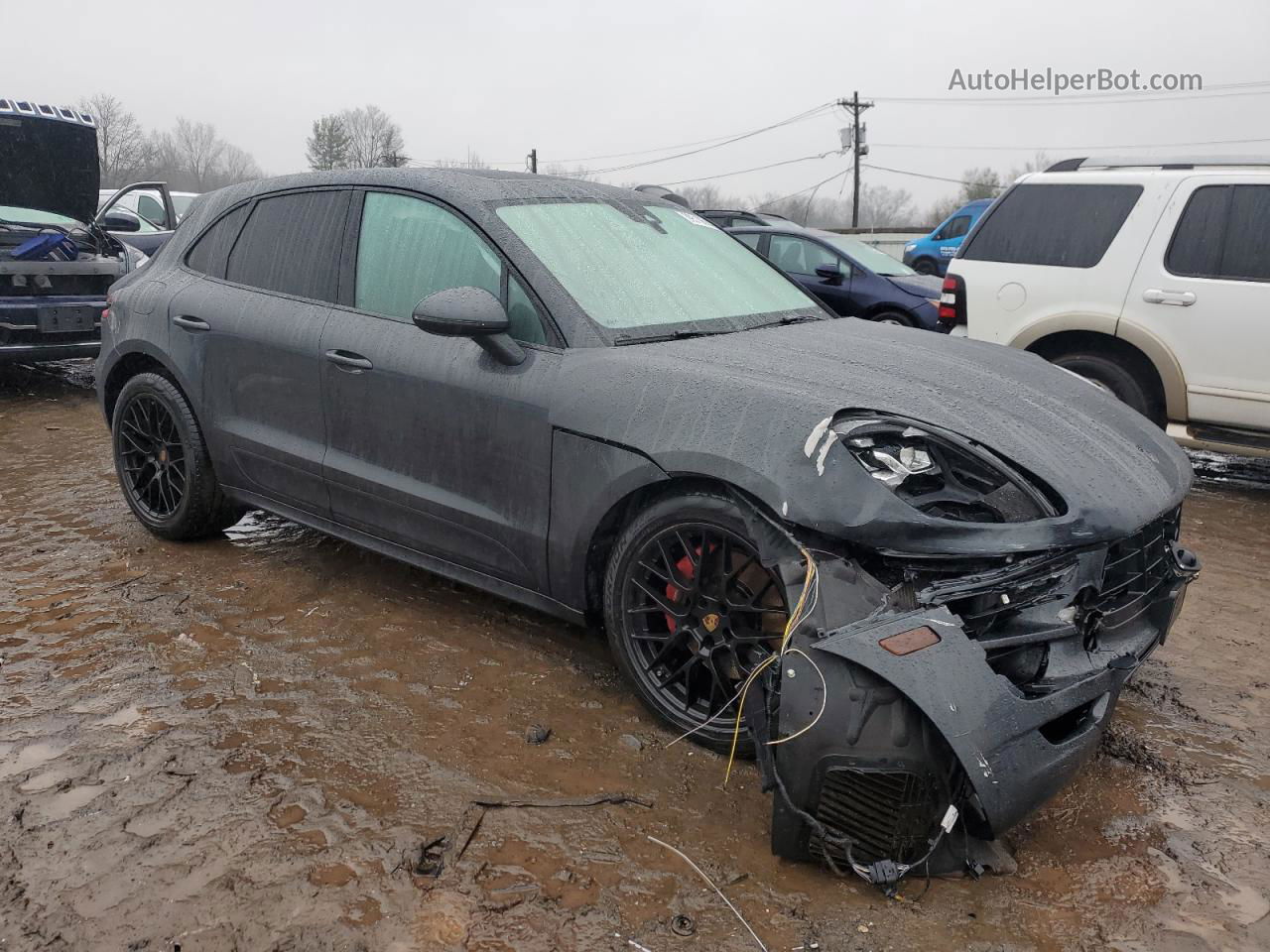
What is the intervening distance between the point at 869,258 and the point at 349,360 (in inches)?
330

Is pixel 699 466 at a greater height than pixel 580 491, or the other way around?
pixel 699 466

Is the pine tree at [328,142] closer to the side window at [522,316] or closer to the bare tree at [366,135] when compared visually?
the bare tree at [366,135]

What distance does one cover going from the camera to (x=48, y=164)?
28.9ft

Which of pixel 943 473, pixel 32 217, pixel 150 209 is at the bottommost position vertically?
pixel 943 473

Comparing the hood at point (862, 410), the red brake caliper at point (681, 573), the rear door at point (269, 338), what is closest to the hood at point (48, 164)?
the rear door at point (269, 338)

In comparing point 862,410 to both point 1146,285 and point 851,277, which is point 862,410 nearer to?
point 1146,285

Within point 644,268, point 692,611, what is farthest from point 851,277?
point 692,611

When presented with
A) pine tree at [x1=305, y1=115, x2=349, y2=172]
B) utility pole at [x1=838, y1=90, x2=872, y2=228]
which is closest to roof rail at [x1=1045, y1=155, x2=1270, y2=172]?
utility pole at [x1=838, y1=90, x2=872, y2=228]

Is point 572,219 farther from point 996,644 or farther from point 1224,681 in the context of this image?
point 1224,681

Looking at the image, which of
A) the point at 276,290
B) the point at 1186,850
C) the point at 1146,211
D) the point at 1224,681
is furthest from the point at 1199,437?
the point at 276,290

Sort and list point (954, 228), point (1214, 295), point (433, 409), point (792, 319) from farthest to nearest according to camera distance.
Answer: point (954, 228), point (1214, 295), point (792, 319), point (433, 409)

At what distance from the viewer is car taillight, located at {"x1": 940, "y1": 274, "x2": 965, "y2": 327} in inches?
245

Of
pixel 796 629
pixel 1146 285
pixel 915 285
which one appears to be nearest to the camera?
pixel 796 629

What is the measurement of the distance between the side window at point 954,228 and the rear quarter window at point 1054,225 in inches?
576
